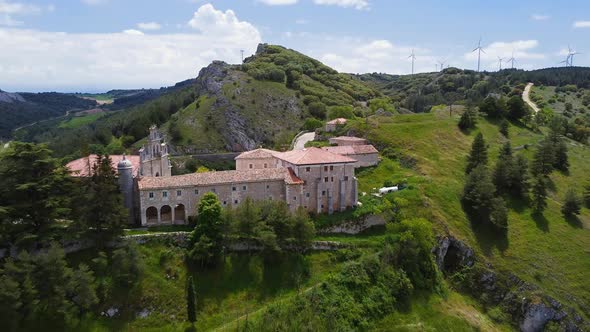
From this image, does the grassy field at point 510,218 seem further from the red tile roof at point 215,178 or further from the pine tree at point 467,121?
the red tile roof at point 215,178

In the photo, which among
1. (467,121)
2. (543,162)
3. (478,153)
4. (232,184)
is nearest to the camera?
(232,184)

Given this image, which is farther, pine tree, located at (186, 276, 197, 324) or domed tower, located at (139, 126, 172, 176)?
domed tower, located at (139, 126, 172, 176)

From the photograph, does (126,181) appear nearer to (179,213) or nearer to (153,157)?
(179,213)

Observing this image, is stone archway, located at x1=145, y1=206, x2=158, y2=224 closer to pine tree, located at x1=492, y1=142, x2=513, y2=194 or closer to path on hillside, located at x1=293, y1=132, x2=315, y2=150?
path on hillside, located at x1=293, y1=132, x2=315, y2=150

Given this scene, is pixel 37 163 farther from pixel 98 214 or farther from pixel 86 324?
pixel 86 324

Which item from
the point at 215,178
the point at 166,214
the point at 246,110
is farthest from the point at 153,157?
the point at 246,110

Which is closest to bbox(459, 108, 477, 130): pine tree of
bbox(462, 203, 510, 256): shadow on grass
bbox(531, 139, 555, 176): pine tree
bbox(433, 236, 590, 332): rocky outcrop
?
bbox(531, 139, 555, 176): pine tree

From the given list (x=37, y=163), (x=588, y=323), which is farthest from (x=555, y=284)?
(x=37, y=163)
